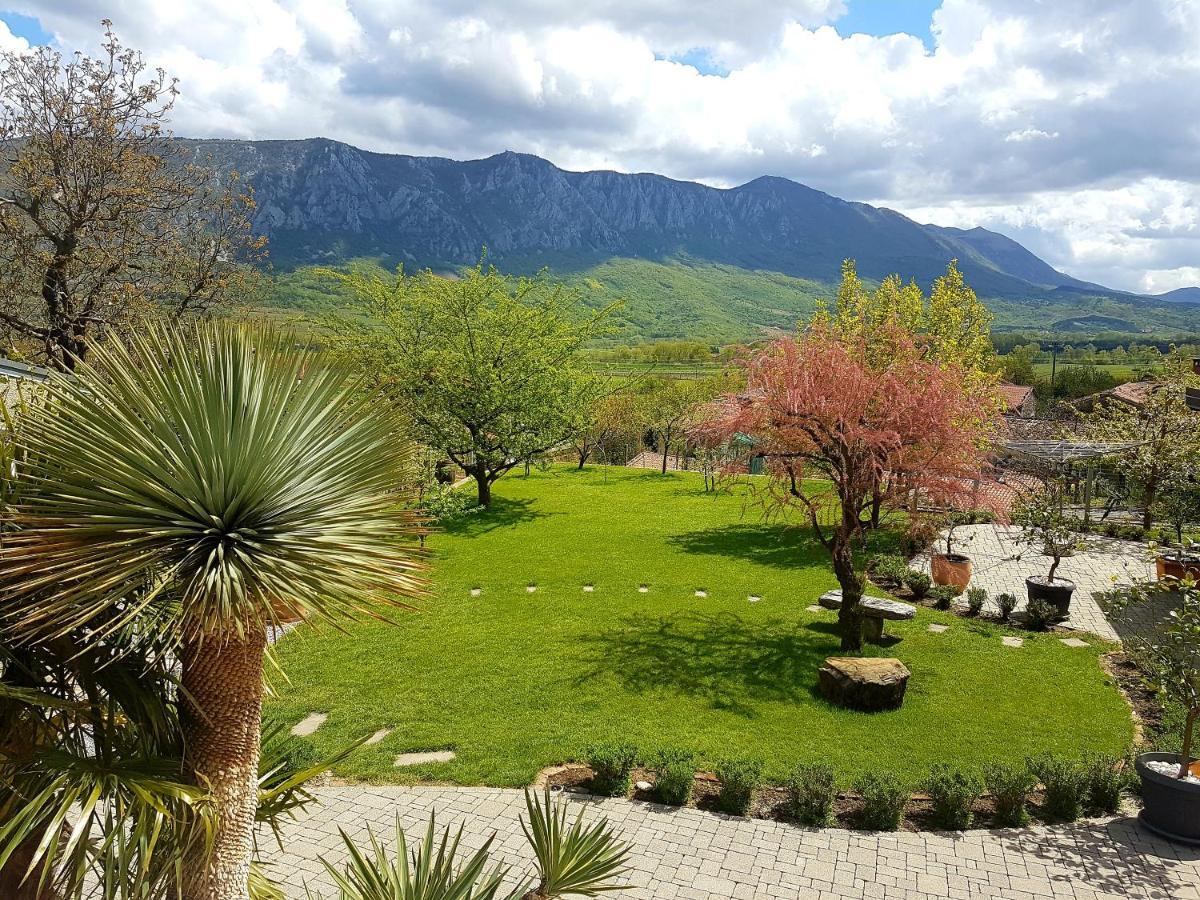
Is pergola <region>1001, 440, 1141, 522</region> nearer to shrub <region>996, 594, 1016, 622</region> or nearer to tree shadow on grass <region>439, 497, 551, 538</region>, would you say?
shrub <region>996, 594, 1016, 622</region>

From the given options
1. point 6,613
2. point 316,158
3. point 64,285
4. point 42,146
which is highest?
point 316,158

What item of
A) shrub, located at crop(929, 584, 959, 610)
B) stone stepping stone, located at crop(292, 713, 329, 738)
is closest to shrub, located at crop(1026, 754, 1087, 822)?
shrub, located at crop(929, 584, 959, 610)

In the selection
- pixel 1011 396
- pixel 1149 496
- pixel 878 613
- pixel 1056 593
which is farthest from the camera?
pixel 1011 396

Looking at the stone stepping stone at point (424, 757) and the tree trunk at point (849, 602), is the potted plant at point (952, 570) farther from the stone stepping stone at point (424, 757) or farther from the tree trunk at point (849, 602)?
the stone stepping stone at point (424, 757)

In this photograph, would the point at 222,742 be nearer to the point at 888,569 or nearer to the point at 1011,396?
the point at 888,569

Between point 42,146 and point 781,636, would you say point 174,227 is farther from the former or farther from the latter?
point 781,636

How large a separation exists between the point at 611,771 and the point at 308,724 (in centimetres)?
430

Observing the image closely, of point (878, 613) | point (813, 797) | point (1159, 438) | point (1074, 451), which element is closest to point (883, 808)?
point (813, 797)

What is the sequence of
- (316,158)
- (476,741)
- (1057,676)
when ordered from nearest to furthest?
(476,741), (1057,676), (316,158)

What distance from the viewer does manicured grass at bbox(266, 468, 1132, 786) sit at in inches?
349

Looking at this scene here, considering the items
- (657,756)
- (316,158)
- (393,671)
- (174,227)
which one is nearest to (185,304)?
(174,227)

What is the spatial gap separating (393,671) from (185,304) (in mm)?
11378

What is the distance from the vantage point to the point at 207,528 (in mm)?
3441

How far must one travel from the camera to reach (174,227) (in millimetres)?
17453
